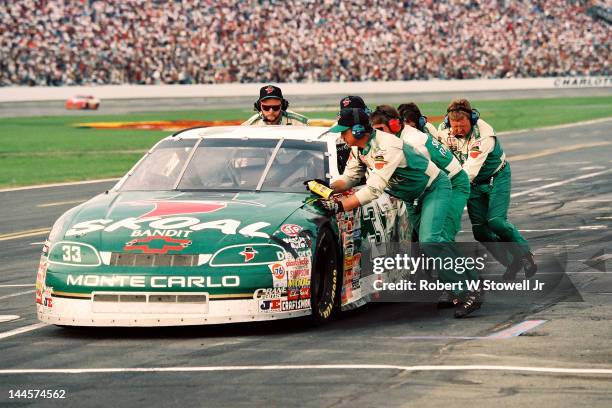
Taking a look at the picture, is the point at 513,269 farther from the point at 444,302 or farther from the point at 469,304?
the point at 469,304

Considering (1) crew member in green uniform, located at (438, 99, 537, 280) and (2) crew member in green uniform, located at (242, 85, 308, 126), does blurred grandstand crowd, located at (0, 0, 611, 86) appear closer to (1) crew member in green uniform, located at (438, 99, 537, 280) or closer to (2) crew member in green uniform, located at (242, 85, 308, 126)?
(2) crew member in green uniform, located at (242, 85, 308, 126)

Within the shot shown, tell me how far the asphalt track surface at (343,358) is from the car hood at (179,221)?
65 cm

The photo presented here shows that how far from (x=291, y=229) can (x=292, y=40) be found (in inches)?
1881

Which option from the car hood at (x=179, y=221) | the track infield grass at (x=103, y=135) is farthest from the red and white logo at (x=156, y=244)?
the track infield grass at (x=103, y=135)

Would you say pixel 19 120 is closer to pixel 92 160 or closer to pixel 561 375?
pixel 92 160

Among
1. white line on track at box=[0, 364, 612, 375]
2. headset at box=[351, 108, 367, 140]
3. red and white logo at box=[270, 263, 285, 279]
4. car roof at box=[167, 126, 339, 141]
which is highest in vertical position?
headset at box=[351, 108, 367, 140]

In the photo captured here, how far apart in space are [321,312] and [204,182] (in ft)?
5.11

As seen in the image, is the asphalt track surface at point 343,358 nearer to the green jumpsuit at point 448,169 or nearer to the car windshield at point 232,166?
the green jumpsuit at point 448,169

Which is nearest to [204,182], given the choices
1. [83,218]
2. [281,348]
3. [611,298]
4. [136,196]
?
[136,196]

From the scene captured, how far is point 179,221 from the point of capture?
8.81 meters

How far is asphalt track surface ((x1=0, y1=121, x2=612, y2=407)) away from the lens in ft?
21.7

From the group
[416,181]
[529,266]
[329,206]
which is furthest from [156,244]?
[529,266]

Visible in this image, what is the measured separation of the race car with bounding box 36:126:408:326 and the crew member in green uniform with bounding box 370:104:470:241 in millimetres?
521

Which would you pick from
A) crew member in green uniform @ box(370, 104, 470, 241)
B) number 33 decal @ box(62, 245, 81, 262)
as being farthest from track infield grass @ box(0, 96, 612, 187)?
number 33 decal @ box(62, 245, 81, 262)
